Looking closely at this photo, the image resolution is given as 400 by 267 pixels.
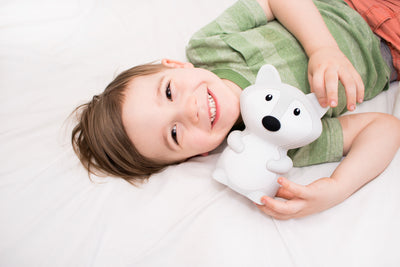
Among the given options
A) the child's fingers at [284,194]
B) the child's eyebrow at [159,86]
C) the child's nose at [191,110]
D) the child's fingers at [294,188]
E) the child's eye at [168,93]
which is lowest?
the child's fingers at [284,194]

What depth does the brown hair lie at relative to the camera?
0.81 metres

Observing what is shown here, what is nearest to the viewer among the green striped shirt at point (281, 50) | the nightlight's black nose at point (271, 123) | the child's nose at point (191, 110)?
the nightlight's black nose at point (271, 123)

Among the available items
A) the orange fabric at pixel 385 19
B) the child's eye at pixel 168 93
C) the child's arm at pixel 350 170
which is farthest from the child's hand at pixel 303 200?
the orange fabric at pixel 385 19

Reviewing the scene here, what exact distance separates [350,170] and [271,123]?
26cm

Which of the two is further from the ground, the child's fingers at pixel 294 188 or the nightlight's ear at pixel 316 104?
the nightlight's ear at pixel 316 104

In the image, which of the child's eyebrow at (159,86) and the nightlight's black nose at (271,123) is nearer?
the nightlight's black nose at (271,123)

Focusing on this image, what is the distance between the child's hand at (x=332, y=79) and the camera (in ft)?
2.25

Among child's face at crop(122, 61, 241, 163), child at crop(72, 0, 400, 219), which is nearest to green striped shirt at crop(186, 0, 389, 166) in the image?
child at crop(72, 0, 400, 219)

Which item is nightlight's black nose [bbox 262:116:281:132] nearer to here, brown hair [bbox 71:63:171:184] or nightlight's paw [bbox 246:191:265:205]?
nightlight's paw [bbox 246:191:265:205]

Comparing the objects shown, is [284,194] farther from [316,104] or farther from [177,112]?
[177,112]

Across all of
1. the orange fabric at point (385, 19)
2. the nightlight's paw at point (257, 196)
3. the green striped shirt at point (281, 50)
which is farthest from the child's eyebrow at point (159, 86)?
the orange fabric at point (385, 19)

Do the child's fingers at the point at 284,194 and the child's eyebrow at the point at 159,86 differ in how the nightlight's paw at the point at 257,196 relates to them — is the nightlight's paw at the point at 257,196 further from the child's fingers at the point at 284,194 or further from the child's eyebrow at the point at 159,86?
the child's eyebrow at the point at 159,86

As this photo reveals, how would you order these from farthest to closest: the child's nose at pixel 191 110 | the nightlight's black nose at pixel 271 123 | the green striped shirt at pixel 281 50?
1. the green striped shirt at pixel 281 50
2. the child's nose at pixel 191 110
3. the nightlight's black nose at pixel 271 123

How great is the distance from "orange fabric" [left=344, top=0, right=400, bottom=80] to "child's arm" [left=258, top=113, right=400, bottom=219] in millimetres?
316
